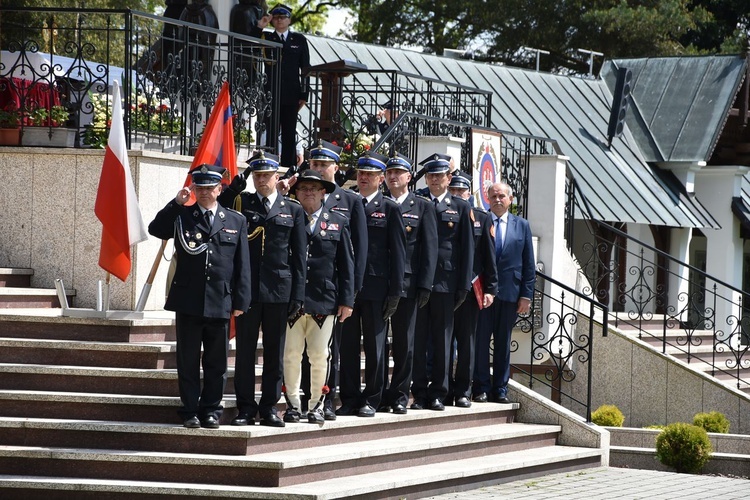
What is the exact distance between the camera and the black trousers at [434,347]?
35.1ft

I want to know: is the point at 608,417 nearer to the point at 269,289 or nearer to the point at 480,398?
the point at 480,398

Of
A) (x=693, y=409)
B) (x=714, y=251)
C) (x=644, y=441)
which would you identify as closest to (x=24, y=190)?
(x=644, y=441)

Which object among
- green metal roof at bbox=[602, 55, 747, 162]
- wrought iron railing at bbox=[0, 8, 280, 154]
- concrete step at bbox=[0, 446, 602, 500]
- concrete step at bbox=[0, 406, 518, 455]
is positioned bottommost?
concrete step at bbox=[0, 446, 602, 500]

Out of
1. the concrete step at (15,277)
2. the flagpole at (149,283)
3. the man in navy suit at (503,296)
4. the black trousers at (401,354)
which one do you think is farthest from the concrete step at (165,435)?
the man in navy suit at (503,296)

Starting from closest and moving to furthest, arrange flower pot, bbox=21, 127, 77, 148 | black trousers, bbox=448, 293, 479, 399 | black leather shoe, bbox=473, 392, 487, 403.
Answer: flower pot, bbox=21, 127, 77, 148 < black trousers, bbox=448, 293, 479, 399 < black leather shoe, bbox=473, 392, 487, 403

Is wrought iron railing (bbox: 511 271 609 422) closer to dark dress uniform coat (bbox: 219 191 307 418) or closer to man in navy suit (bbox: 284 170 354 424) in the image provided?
man in navy suit (bbox: 284 170 354 424)

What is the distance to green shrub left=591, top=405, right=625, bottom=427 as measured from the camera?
15094 mm

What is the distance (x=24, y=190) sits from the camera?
10594mm

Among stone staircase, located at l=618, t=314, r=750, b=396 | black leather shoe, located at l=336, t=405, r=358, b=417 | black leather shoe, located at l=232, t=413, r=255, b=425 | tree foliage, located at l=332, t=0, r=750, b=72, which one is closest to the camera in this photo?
black leather shoe, located at l=232, t=413, r=255, b=425

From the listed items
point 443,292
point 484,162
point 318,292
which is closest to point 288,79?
point 484,162

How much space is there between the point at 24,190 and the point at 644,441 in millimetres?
7528

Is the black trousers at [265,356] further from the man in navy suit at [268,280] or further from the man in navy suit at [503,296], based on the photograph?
the man in navy suit at [503,296]

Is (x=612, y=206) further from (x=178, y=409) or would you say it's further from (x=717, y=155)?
(x=178, y=409)

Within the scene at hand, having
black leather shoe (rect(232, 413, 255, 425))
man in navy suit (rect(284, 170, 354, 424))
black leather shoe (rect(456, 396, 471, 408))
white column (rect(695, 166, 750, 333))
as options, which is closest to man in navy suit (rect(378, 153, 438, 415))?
black leather shoe (rect(456, 396, 471, 408))
